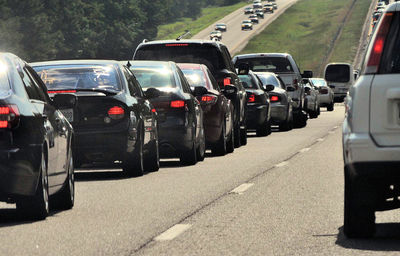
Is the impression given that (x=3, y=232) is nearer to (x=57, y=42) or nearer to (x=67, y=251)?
(x=67, y=251)

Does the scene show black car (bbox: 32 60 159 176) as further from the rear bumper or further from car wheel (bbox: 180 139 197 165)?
the rear bumper

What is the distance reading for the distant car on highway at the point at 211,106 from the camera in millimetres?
20984

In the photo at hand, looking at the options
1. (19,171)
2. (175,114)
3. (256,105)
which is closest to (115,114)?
(175,114)

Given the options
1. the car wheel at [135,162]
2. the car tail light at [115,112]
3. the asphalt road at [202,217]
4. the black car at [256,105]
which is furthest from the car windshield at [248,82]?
the car tail light at [115,112]

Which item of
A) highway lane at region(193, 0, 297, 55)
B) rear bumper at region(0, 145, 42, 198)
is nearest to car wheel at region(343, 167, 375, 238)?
rear bumper at region(0, 145, 42, 198)

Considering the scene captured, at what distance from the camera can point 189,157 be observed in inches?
739

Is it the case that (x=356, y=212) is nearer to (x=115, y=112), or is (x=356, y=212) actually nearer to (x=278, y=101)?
(x=115, y=112)

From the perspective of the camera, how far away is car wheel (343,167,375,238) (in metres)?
8.96

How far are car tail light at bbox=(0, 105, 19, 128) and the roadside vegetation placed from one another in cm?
11605

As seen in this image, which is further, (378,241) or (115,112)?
(115,112)

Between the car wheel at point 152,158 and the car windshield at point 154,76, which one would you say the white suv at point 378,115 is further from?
the car windshield at point 154,76

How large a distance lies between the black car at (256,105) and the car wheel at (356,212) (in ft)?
64.2

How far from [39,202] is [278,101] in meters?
21.6

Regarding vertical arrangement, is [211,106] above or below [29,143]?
below
